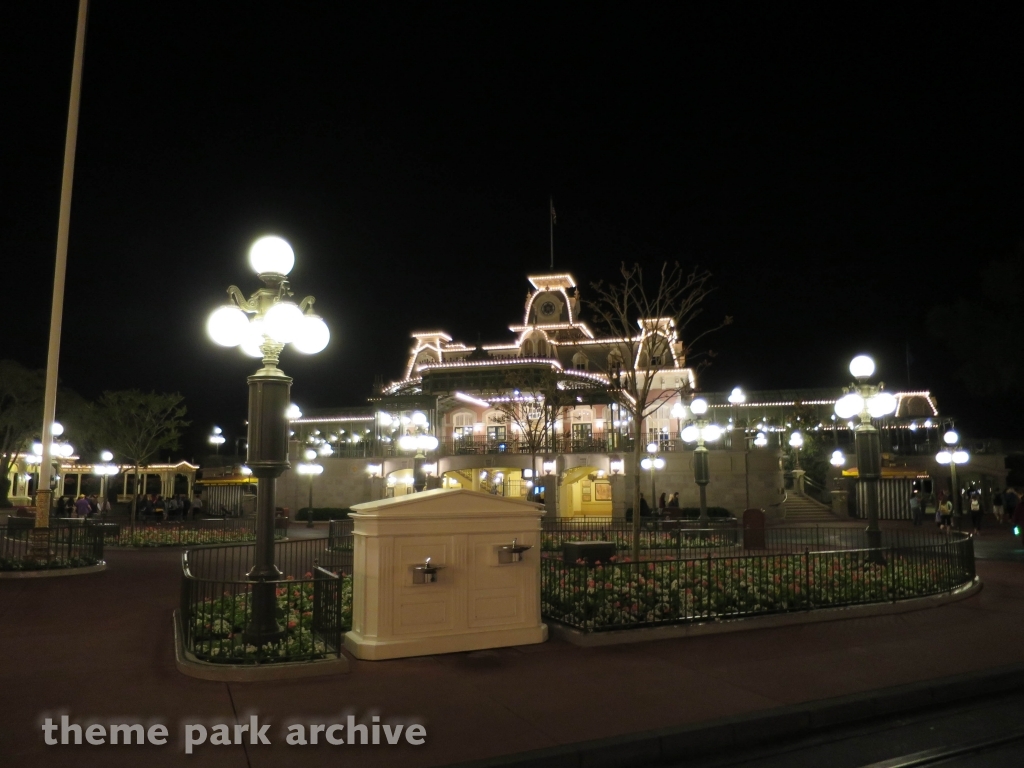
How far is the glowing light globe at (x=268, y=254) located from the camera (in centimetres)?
821

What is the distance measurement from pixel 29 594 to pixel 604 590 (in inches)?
402

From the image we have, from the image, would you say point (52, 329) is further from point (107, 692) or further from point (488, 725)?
point (488, 725)

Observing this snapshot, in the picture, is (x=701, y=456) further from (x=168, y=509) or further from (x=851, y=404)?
(x=168, y=509)

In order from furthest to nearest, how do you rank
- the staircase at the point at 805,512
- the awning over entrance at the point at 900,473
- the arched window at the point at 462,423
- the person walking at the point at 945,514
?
1. the arched window at the point at 462,423
2. the awning over entrance at the point at 900,473
3. the staircase at the point at 805,512
4. the person walking at the point at 945,514

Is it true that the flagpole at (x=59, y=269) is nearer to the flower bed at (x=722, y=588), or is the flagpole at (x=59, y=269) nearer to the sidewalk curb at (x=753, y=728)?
the flower bed at (x=722, y=588)

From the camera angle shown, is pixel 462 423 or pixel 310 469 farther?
pixel 462 423

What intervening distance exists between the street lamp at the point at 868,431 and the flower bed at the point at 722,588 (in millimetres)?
969

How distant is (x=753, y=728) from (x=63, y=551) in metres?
16.2

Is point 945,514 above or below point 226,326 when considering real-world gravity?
below

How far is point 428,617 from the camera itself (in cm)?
789

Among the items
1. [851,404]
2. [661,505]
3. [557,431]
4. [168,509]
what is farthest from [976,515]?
[168,509]

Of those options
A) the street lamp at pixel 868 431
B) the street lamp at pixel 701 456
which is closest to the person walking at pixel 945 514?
the street lamp at pixel 701 456

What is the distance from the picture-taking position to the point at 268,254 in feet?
27.0

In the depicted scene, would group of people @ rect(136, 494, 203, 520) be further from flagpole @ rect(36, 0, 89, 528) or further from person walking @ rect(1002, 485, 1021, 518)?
person walking @ rect(1002, 485, 1021, 518)
